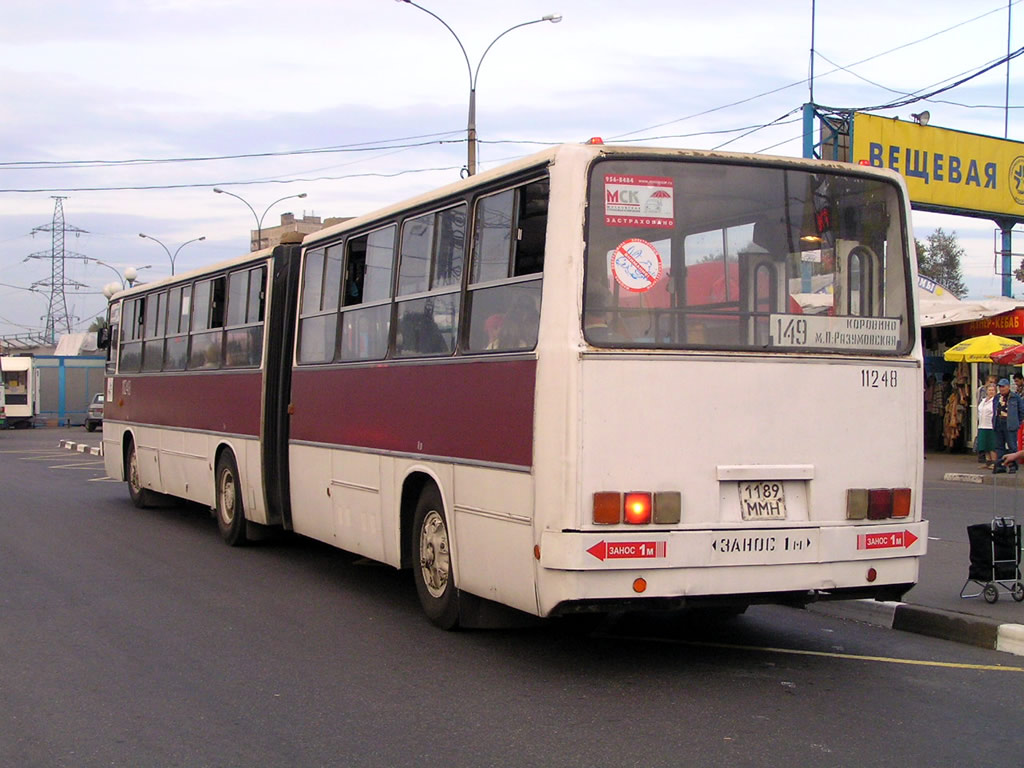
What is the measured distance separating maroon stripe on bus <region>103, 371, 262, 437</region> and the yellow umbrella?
1454 centimetres

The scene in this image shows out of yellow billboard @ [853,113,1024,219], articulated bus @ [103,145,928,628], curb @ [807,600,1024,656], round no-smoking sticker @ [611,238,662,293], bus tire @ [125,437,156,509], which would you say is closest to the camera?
articulated bus @ [103,145,928,628]

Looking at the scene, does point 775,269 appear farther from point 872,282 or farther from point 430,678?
point 430,678

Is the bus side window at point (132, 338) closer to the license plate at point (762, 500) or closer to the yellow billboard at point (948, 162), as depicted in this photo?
the license plate at point (762, 500)

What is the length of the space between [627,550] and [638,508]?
238mm

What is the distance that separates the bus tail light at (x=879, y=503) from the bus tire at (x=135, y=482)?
12044 mm

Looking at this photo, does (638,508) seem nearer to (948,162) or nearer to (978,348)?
(978,348)

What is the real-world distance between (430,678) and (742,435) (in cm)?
227

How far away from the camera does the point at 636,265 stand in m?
6.77

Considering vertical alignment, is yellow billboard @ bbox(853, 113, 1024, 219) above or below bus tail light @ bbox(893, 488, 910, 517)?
above

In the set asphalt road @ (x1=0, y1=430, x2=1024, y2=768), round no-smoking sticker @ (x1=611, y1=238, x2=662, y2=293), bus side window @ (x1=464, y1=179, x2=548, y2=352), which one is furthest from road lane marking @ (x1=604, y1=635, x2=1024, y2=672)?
round no-smoking sticker @ (x1=611, y1=238, x2=662, y2=293)

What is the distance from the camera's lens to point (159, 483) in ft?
51.8

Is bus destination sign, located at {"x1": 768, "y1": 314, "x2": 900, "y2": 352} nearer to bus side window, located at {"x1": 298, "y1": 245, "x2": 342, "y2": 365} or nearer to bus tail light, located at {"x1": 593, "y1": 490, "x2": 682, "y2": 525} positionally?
bus tail light, located at {"x1": 593, "y1": 490, "x2": 682, "y2": 525}

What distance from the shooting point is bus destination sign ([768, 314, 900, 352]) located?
7.05 m

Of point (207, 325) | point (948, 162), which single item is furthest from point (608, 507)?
point (948, 162)
